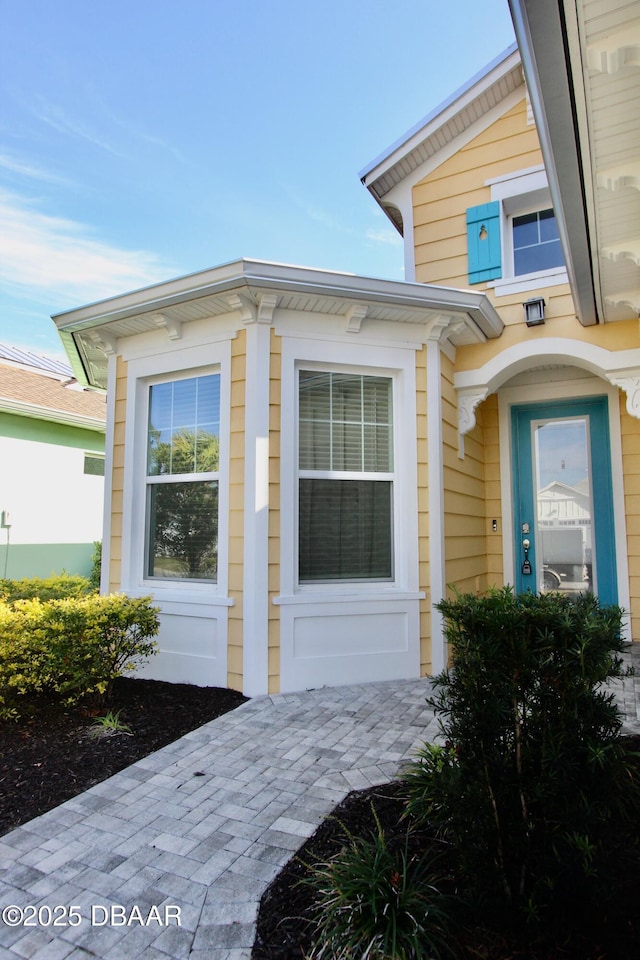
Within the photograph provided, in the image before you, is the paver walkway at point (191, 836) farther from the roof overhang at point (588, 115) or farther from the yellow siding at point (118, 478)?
the roof overhang at point (588, 115)

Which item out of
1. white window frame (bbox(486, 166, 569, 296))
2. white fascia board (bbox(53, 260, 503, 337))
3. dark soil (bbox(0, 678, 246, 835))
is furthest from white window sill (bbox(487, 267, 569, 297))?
dark soil (bbox(0, 678, 246, 835))

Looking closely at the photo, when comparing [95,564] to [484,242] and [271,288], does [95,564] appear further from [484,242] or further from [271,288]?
[484,242]

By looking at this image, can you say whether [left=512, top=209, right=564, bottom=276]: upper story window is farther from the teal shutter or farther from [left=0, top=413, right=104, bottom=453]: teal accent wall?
[left=0, top=413, right=104, bottom=453]: teal accent wall

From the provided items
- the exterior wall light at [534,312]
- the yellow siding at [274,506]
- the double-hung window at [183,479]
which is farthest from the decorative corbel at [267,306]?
the exterior wall light at [534,312]

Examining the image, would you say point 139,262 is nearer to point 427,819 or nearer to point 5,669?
point 5,669

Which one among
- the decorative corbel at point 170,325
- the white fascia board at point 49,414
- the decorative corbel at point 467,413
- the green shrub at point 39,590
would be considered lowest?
the green shrub at point 39,590

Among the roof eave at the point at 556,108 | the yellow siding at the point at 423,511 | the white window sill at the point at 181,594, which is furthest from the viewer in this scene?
the yellow siding at the point at 423,511

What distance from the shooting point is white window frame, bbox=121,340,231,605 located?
153 inches

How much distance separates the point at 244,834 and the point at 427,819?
71 centimetres

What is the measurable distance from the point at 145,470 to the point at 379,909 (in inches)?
139

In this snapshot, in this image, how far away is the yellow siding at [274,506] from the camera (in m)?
3.66

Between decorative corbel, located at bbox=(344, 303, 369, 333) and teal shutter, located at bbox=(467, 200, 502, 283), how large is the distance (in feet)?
5.71

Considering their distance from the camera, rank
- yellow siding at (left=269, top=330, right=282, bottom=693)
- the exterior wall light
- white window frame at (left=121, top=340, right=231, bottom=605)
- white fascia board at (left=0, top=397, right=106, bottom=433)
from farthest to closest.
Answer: white fascia board at (left=0, top=397, right=106, bottom=433) → the exterior wall light → white window frame at (left=121, top=340, right=231, bottom=605) → yellow siding at (left=269, top=330, right=282, bottom=693)

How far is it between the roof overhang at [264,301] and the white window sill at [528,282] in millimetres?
547
